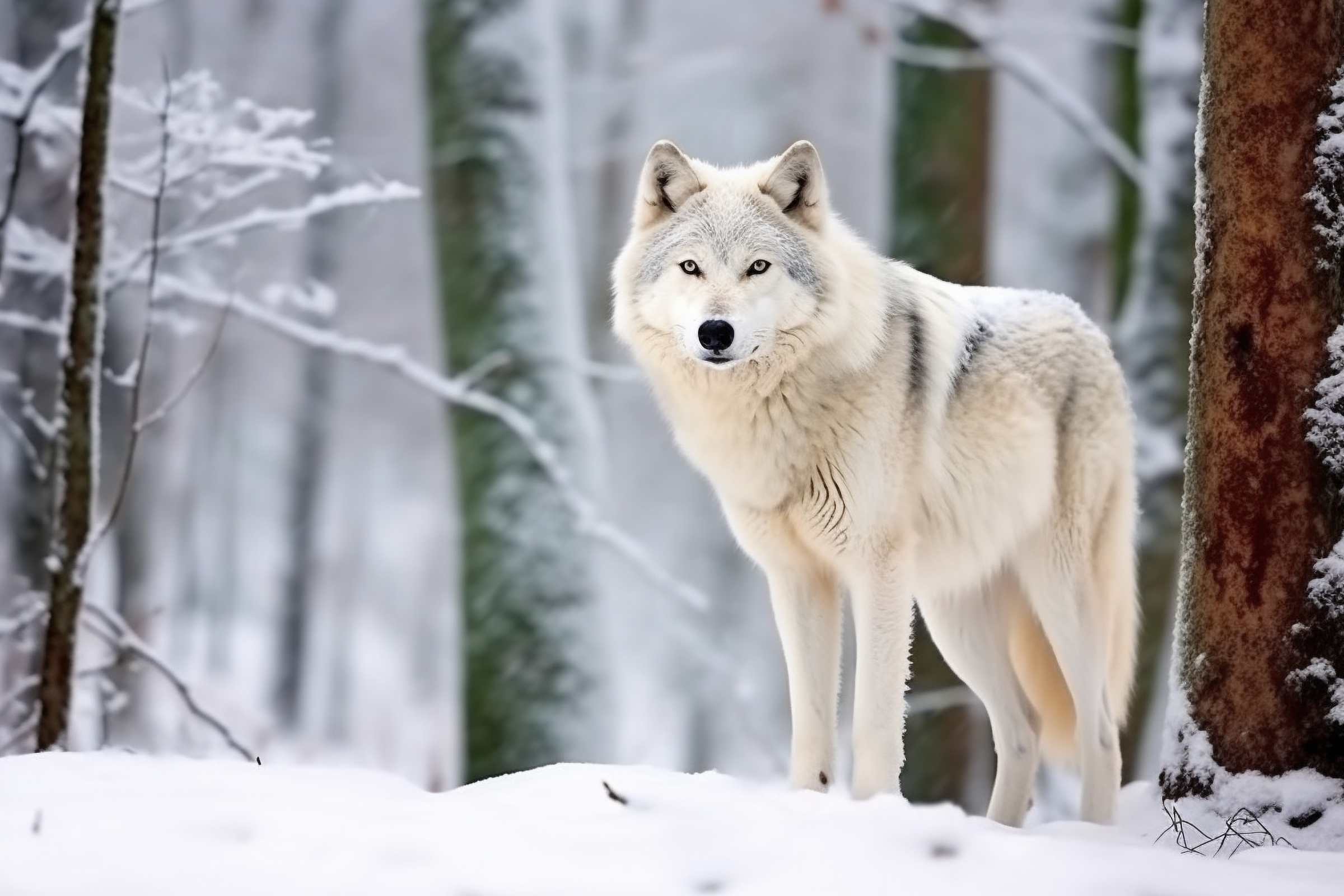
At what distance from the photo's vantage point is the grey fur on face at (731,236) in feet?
12.5

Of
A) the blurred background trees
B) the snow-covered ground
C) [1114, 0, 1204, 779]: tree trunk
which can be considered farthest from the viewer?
A: [1114, 0, 1204, 779]: tree trunk

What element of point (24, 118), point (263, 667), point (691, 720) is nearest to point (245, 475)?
point (263, 667)

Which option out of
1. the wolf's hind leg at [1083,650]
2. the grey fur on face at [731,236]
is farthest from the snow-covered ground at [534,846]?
the grey fur on face at [731,236]

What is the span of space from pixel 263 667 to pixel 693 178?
20605 mm

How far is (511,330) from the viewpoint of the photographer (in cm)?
699

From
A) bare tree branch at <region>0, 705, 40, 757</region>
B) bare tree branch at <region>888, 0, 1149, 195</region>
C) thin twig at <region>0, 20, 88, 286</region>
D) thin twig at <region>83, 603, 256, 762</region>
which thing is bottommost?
bare tree branch at <region>0, 705, 40, 757</region>

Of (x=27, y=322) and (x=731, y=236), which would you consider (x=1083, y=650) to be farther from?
(x=27, y=322)

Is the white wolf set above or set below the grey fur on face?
below

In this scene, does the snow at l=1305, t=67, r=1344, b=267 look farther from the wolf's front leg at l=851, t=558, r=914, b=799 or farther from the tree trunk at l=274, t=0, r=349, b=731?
the tree trunk at l=274, t=0, r=349, b=731

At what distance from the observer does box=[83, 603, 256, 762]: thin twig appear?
177 inches

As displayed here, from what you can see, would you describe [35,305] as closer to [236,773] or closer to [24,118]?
[24,118]

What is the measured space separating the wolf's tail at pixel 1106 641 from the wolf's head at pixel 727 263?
1379 mm

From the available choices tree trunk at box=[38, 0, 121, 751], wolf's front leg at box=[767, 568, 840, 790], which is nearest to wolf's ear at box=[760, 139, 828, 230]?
wolf's front leg at box=[767, 568, 840, 790]

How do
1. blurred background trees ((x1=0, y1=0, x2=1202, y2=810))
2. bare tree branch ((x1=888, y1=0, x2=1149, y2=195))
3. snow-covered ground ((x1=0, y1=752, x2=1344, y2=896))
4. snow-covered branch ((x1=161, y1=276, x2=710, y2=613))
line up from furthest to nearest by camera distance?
bare tree branch ((x1=888, y1=0, x2=1149, y2=195))
blurred background trees ((x1=0, y1=0, x2=1202, y2=810))
snow-covered branch ((x1=161, y1=276, x2=710, y2=613))
snow-covered ground ((x1=0, y1=752, x2=1344, y2=896))
